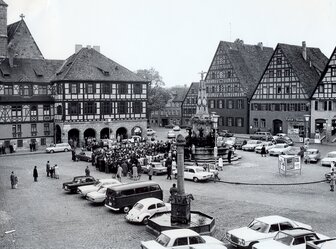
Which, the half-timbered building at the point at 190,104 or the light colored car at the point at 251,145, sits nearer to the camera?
the light colored car at the point at 251,145

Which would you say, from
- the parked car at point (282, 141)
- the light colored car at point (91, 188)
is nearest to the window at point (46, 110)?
the parked car at point (282, 141)

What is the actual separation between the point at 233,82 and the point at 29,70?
29784 mm

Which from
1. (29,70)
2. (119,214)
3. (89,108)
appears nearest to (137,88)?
(89,108)

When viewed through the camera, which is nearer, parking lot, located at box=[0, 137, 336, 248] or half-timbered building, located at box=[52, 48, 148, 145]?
parking lot, located at box=[0, 137, 336, 248]

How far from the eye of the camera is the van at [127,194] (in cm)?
2205

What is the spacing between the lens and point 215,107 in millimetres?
72875

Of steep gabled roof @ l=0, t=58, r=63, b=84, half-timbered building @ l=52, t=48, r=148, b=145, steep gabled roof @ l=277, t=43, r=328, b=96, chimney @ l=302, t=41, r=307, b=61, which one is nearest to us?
steep gabled roof @ l=0, t=58, r=63, b=84

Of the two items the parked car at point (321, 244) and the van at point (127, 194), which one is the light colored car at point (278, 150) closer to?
the van at point (127, 194)

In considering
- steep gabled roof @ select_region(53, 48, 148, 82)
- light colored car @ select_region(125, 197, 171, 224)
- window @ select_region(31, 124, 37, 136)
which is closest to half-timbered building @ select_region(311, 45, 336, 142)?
steep gabled roof @ select_region(53, 48, 148, 82)

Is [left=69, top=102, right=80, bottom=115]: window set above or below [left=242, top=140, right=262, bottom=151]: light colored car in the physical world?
above

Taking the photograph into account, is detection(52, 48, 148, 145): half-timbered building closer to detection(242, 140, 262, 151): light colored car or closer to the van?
detection(242, 140, 262, 151): light colored car

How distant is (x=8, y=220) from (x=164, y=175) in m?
14.8

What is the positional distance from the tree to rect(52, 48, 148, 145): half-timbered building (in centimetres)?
2591

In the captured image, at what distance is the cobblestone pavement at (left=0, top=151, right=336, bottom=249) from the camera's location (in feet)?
59.6
